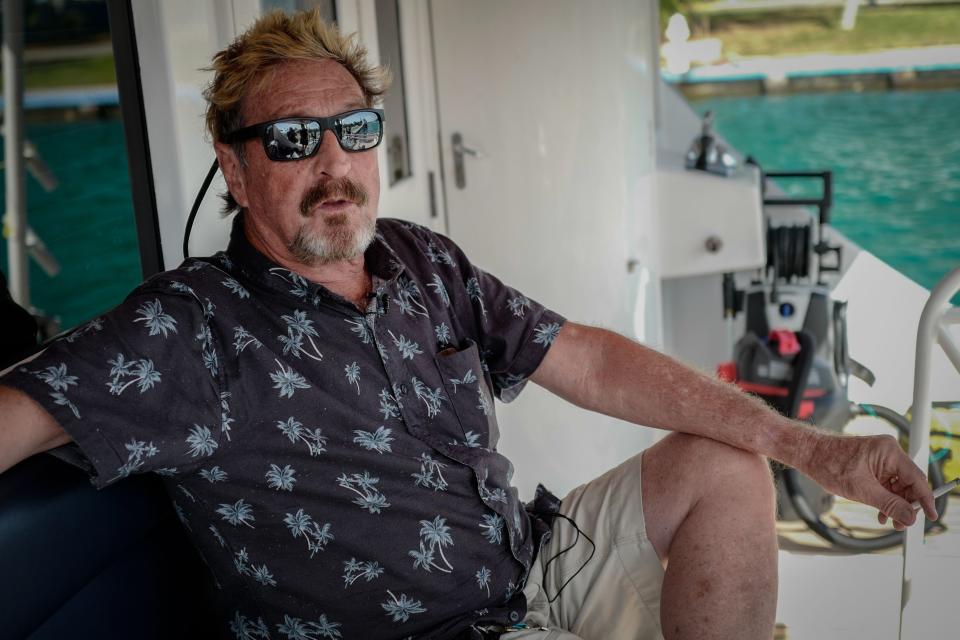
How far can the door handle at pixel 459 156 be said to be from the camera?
9.96ft

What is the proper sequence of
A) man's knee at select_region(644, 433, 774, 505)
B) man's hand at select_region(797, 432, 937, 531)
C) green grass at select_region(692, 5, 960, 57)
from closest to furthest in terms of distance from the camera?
man's hand at select_region(797, 432, 937, 531) < man's knee at select_region(644, 433, 774, 505) < green grass at select_region(692, 5, 960, 57)

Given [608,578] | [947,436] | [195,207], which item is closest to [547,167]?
[947,436]

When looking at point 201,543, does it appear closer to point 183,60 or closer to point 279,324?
point 279,324

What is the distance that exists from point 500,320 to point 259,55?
1.91 feet

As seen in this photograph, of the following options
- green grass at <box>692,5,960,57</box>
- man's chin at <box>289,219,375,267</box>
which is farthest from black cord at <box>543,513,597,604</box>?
green grass at <box>692,5,960,57</box>

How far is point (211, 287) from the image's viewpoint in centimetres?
147

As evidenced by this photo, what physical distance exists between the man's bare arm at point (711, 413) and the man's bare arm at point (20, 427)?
0.86 meters

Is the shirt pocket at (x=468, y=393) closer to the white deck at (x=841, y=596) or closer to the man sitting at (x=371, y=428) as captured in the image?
the man sitting at (x=371, y=428)

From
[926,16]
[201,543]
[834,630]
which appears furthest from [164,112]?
[926,16]

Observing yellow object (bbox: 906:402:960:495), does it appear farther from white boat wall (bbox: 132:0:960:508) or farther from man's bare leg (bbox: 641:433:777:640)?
man's bare leg (bbox: 641:433:777:640)

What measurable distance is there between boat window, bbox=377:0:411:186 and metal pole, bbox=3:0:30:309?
2.85 ft

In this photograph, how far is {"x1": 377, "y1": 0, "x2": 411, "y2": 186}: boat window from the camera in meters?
2.73

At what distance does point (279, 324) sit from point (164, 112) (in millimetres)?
542

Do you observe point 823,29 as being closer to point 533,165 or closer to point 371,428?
point 533,165
